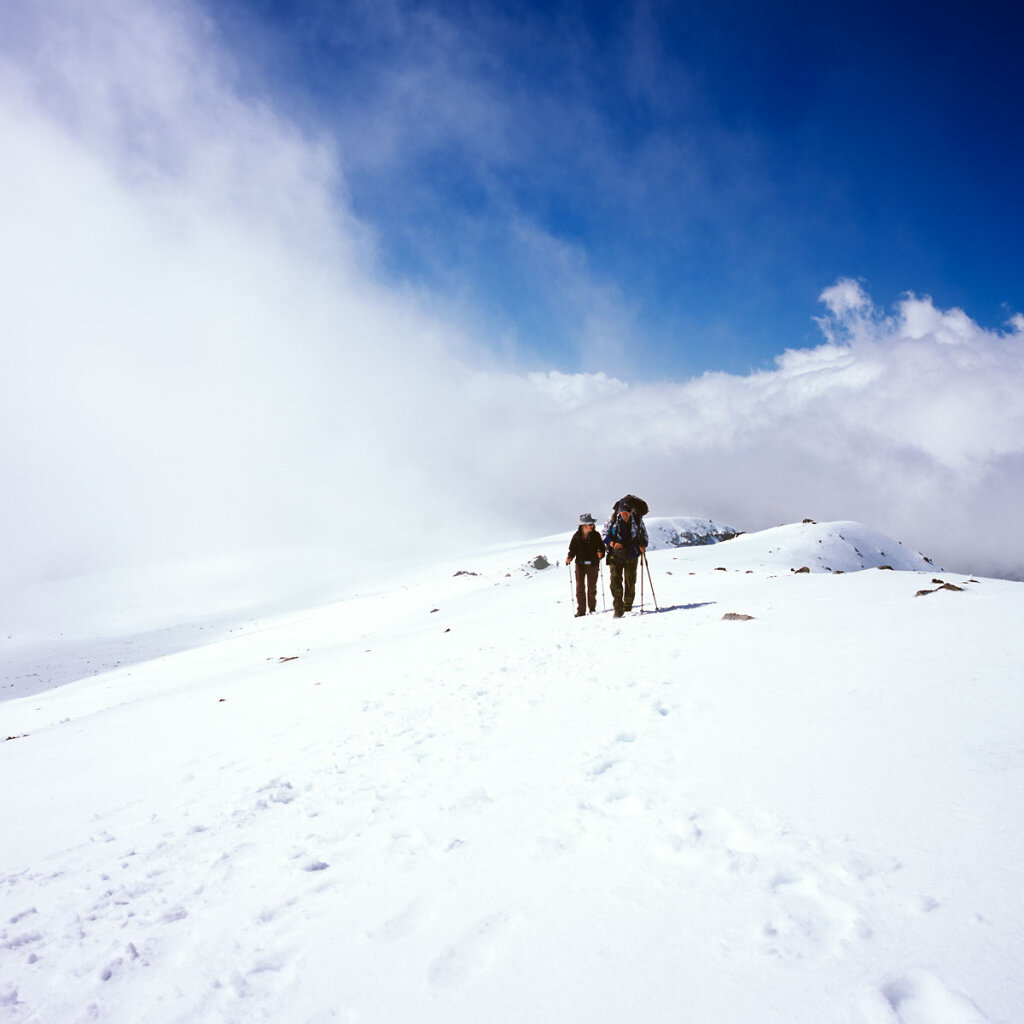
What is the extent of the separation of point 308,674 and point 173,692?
4740 mm

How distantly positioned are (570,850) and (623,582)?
11.1 meters

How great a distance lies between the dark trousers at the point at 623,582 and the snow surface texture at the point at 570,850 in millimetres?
5047

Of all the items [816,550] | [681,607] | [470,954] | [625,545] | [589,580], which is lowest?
[470,954]

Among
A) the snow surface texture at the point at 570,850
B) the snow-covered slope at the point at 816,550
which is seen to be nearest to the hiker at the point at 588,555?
the snow surface texture at the point at 570,850

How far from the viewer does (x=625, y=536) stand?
14648 mm

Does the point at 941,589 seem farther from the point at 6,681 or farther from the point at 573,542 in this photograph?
the point at 6,681

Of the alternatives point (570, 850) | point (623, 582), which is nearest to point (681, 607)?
point (623, 582)

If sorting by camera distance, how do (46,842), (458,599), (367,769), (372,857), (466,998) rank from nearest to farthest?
(466,998) < (372,857) < (46,842) < (367,769) < (458,599)

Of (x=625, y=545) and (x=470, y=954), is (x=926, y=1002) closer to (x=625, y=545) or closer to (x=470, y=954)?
(x=470, y=954)

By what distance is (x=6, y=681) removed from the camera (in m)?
26.0

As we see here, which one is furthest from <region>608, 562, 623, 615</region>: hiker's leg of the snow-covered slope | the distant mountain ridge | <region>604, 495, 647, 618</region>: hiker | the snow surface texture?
the distant mountain ridge

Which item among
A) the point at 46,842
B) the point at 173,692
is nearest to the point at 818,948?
the point at 46,842

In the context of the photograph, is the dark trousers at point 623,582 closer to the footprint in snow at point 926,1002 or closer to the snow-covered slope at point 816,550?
the footprint in snow at point 926,1002

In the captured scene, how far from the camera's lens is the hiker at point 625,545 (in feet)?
47.4
